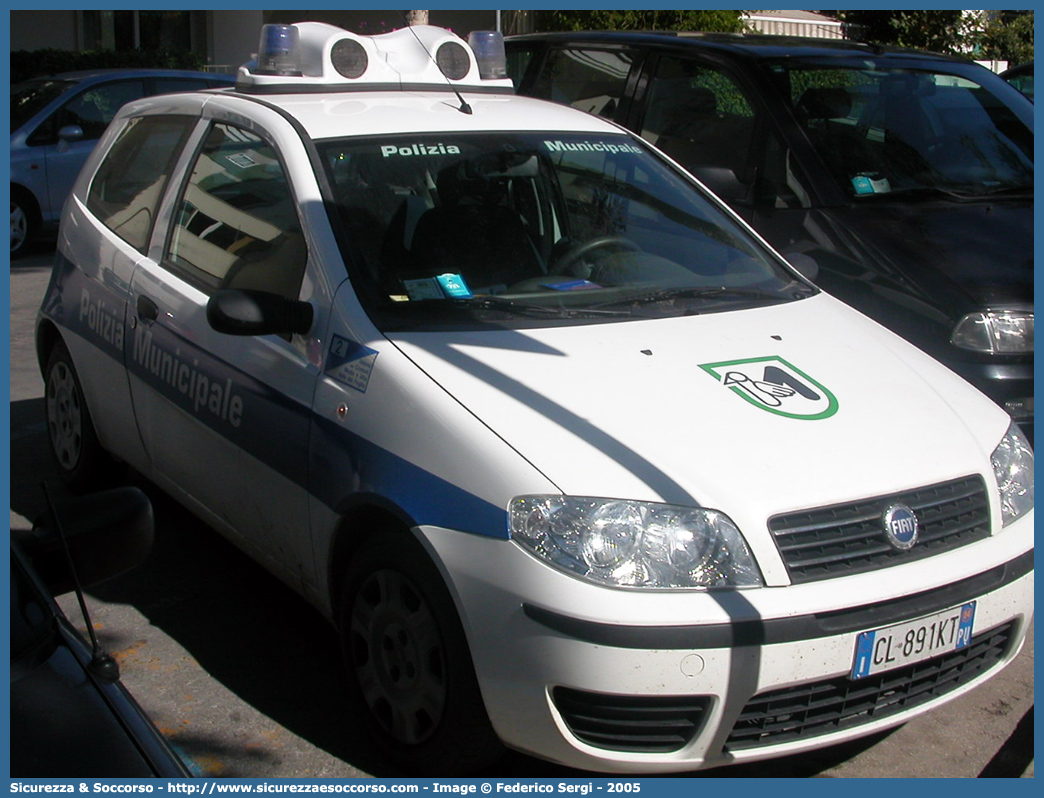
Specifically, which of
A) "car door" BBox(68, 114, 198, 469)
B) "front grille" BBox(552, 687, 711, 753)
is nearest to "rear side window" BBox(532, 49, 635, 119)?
"car door" BBox(68, 114, 198, 469)

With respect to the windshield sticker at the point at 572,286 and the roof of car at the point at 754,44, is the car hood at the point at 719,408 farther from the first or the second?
the roof of car at the point at 754,44

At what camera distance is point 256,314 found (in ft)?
11.3

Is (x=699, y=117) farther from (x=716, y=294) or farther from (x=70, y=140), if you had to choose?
(x=70, y=140)

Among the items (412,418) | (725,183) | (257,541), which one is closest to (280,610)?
(257,541)

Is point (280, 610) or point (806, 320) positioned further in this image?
point (280, 610)

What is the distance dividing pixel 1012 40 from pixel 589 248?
884 inches

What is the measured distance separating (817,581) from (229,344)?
1.97 meters

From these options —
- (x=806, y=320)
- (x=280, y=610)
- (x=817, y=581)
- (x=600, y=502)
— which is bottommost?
(x=280, y=610)

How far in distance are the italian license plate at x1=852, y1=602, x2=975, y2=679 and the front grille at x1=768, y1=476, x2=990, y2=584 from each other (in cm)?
15

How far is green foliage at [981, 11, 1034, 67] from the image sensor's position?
2302cm

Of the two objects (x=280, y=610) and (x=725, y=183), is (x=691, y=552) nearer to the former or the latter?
(x=280, y=610)

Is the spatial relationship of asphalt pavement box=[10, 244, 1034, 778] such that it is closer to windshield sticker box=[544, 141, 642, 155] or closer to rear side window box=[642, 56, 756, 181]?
windshield sticker box=[544, 141, 642, 155]

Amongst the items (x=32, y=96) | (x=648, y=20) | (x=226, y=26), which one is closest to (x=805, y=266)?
(x=32, y=96)

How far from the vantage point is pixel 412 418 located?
312 cm
